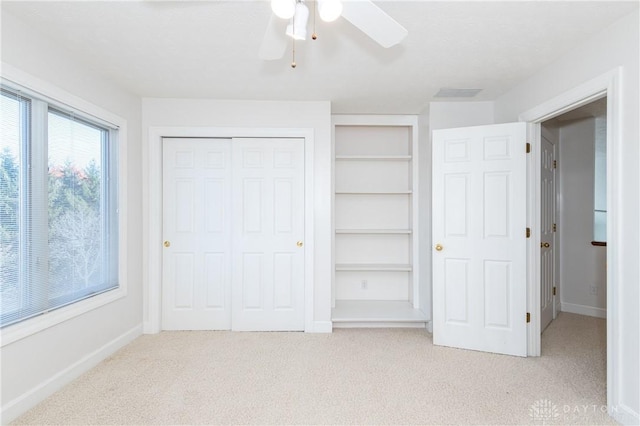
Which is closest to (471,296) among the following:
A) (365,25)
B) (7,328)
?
(365,25)

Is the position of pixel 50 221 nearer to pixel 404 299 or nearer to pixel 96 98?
pixel 96 98

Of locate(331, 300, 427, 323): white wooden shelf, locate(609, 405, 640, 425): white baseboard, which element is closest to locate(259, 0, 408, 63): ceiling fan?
locate(609, 405, 640, 425): white baseboard

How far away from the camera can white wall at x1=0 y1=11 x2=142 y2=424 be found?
7.06ft

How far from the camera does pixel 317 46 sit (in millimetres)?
2471

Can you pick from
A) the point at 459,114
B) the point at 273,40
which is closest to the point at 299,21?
the point at 273,40

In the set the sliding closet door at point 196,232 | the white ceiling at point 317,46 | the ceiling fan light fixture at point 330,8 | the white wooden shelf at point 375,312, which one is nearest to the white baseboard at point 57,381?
the sliding closet door at point 196,232

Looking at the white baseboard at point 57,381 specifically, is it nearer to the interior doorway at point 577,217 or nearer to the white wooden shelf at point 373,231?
the white wooden shelf at point 373,231

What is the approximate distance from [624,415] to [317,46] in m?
2.97

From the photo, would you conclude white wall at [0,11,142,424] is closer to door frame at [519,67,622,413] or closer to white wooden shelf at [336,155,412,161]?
white wooden shelf at [336,155,412,161]

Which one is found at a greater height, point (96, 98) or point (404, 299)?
point (96, 98)

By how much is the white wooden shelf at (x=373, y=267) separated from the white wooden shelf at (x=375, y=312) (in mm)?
431

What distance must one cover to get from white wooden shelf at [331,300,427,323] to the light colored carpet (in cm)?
27

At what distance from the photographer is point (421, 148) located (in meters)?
4.09

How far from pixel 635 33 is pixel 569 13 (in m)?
0.37
